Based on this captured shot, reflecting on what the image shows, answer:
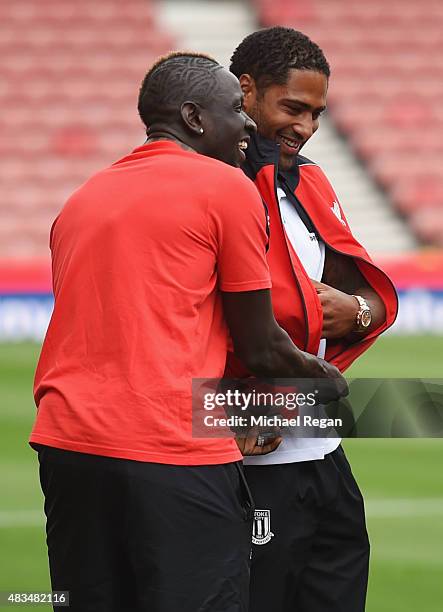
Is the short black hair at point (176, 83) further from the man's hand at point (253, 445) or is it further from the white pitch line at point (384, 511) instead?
the white pitch line at point (384, 511)

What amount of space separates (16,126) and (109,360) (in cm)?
1186

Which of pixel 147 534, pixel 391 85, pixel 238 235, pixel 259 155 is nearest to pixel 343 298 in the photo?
pixel 259 155

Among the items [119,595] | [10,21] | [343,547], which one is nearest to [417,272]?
[10,21]

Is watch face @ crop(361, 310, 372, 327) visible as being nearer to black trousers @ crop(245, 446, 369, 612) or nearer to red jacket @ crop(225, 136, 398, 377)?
red jacket @ crop(225, 136, 398, 377)

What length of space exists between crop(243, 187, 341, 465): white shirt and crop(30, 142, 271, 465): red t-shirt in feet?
1.50

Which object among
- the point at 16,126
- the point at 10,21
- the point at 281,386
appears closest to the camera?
the point at 281,386

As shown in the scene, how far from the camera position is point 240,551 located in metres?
2.31

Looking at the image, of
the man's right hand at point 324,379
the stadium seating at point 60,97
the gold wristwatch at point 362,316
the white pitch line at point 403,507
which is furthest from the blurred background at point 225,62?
the man's right hand at point 324,379

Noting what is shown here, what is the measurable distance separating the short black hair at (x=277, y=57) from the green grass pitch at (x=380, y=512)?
2.24 metres

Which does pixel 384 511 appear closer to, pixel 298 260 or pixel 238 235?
pixel 298 260

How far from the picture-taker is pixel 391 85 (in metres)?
15.0

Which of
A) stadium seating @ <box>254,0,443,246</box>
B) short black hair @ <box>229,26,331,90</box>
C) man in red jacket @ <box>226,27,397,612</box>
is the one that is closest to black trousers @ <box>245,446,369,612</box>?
man in red jacket @ <box>226,27,397,612</box>

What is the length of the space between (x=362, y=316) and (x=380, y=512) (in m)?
2.99

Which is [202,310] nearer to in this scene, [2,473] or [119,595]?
[119,595]
